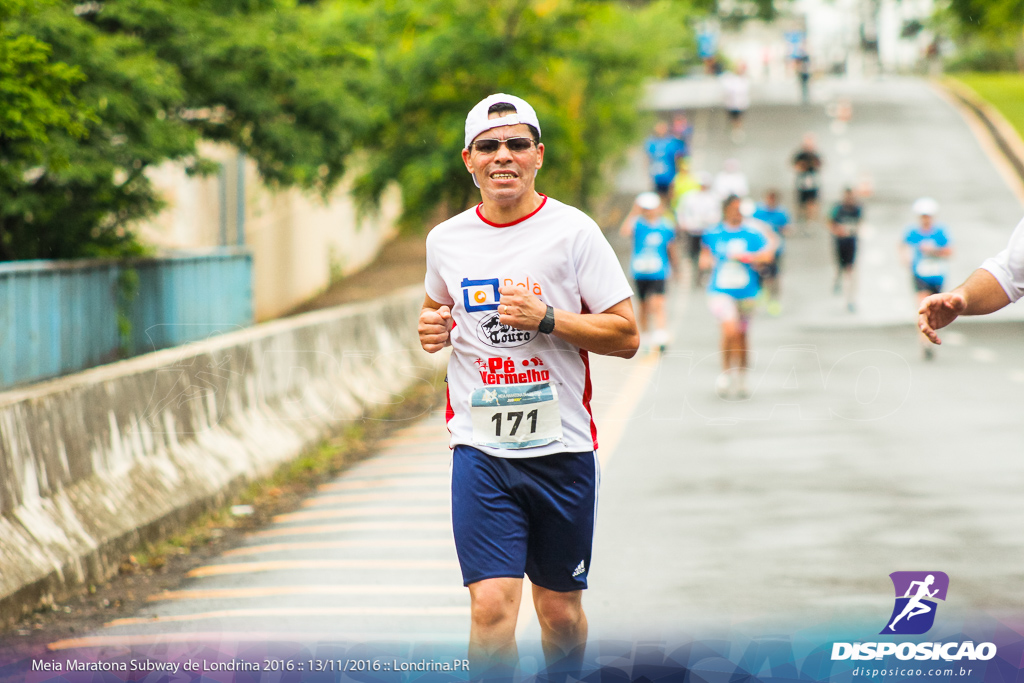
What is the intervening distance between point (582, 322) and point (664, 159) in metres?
29.4

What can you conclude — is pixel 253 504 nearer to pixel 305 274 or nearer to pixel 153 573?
pixel 153 573

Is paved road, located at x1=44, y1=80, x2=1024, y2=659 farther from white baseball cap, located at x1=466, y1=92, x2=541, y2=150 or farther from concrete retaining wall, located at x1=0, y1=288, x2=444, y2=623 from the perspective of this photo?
white baseball cap, located at x1=466, y1=92, x2=541, y2=150

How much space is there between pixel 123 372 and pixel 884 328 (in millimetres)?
14911

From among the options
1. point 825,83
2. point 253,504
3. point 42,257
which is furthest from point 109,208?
point 825,83

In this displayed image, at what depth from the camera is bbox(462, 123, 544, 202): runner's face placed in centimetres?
449


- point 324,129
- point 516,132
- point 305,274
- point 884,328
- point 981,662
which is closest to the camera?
point 516,132

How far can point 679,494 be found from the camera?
31.4ft

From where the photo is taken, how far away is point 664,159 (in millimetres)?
33344

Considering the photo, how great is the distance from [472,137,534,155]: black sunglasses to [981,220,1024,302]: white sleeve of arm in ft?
5.38

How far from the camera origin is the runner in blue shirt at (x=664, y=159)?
33219 millimetres

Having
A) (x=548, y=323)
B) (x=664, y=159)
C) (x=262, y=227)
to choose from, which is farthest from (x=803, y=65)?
(x=548, y=323)

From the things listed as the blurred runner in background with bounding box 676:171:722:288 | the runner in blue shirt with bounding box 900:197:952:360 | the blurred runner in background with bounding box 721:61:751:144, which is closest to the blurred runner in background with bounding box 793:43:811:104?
the blurred runner in background with bounding box 721:61:751:144

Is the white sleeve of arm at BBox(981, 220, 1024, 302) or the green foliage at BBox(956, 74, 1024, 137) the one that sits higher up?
the green foliage at BBox(956, 74, 1024, 137)

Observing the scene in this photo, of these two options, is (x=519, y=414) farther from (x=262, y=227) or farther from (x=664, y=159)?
(x=664, y=159)
